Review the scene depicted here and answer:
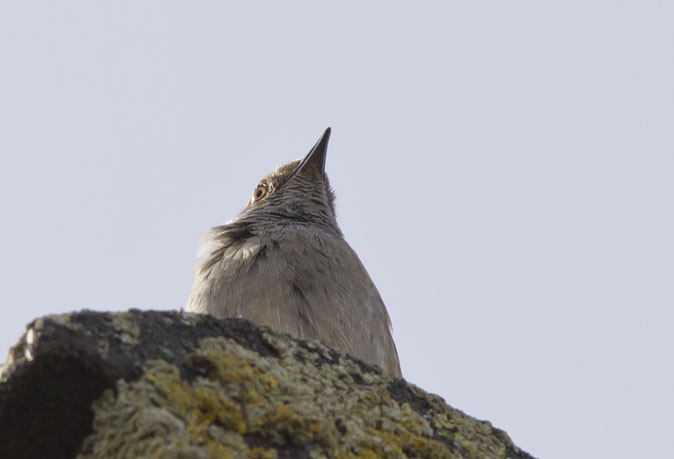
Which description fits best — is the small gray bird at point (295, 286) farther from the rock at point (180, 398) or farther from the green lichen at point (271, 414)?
the rock at point (180, 398)

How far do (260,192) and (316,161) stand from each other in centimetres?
65

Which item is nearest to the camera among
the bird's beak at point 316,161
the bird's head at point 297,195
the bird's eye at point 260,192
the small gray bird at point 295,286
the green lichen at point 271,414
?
the green lichen at point 271,414

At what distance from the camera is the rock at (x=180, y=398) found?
249 cm

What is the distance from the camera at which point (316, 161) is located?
951 centimetres

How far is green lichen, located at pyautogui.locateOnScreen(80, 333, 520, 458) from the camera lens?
8.05ft

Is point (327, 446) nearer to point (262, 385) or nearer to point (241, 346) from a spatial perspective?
point (262, 385)

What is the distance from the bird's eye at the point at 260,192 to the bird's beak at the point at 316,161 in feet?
1.13

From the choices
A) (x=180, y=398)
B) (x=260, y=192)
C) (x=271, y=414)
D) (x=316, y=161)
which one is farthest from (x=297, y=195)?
(x=180, y=398)

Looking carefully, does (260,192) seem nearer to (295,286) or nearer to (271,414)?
(295,286)

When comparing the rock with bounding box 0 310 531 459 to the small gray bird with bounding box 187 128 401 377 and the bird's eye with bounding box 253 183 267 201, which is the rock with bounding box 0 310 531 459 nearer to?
the small gray bird with bounding box 187 128 401 377

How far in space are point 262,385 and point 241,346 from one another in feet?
0.73

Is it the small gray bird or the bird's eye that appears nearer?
the small gray bird

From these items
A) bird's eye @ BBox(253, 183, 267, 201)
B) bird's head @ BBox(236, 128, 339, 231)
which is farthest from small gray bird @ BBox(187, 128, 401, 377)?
bird's eye @ BBox(253, 183, 267, 201)

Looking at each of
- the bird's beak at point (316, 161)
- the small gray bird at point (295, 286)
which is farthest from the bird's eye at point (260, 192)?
the small gray bird at point (295, 286)
